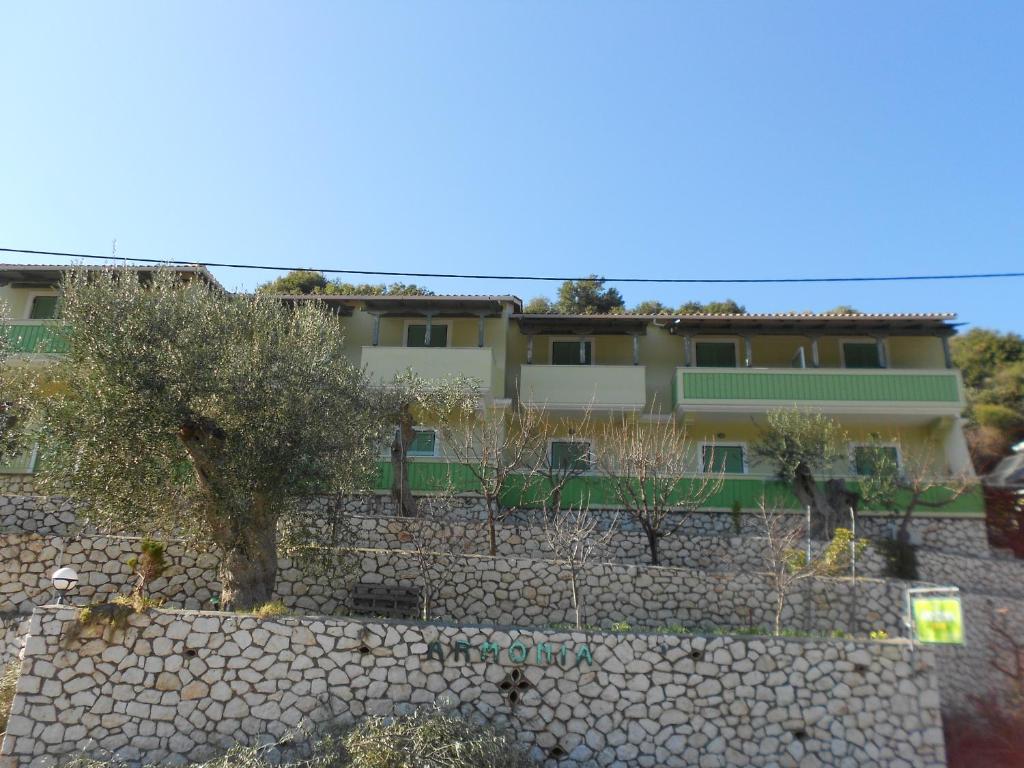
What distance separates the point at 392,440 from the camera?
17.6m

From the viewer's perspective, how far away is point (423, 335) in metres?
23.4

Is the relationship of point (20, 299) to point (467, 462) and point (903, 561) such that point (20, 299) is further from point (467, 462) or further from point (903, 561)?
point (903, 561)

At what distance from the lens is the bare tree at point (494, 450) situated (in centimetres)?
1650

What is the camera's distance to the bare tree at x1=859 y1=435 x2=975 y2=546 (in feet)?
61.7

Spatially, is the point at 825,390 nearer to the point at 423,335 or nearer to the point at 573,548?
the point at 573,548

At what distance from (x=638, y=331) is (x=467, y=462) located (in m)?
8.07

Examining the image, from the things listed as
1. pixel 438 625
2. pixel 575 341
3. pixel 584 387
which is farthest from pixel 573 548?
pixel 575 341

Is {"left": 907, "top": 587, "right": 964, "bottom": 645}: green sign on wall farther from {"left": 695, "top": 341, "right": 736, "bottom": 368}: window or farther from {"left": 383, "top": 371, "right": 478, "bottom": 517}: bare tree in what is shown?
{"left": 695, "top": 341, "right": 736, "bottom": 368}: window

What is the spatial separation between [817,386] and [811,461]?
2684 millimetres

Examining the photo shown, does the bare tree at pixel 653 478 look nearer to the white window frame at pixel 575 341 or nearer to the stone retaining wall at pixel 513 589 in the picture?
the stone retaining wall at pixel 513 589

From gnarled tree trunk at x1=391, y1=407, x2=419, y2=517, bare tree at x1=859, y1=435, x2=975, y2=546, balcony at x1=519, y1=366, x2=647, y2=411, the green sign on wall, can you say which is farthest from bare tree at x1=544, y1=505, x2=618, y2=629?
bare tree at x1=859, y1=435, x2=975, y2=546

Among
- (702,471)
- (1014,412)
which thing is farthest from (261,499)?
(1014,412)

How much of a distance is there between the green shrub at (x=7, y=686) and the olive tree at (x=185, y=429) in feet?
7.81

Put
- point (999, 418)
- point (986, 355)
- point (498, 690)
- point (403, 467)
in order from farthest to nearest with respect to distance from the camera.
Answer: point (986, 355) → point (999, 418) → point (403, 467) → point (498, 690)
